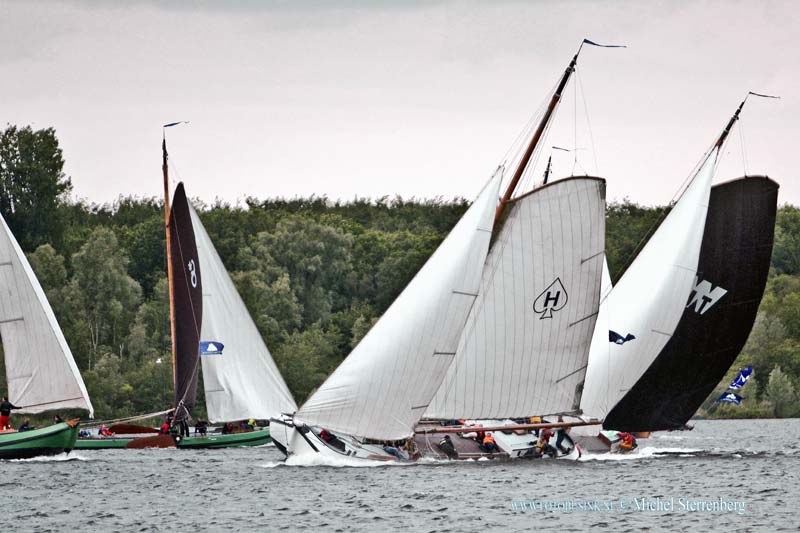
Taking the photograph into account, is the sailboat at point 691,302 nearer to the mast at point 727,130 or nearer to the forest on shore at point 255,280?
the mast at point 727,130

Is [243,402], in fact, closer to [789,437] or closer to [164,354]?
[789,437]

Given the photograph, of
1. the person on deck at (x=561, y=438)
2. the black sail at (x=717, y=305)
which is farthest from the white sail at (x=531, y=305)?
the black sail at (x=717, y=305)

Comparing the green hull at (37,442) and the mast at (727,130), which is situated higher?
the mast at (727,130)

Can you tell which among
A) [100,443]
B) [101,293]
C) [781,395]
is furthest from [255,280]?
[100,443]

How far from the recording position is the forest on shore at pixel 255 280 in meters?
109

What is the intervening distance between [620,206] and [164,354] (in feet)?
238

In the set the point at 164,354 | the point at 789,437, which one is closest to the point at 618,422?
the point at 789,437

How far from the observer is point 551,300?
191ft

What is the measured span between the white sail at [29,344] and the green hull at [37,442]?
116cm

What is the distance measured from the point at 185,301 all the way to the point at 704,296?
23.5 meters

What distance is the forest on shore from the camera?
10875cm

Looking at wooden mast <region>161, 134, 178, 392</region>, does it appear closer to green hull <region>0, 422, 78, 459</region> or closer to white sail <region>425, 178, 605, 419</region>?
green hull <region>0, 422, 78, 459</region>

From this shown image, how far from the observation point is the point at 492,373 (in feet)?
192

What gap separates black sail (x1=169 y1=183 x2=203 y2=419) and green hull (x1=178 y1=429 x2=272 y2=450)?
1.25m
